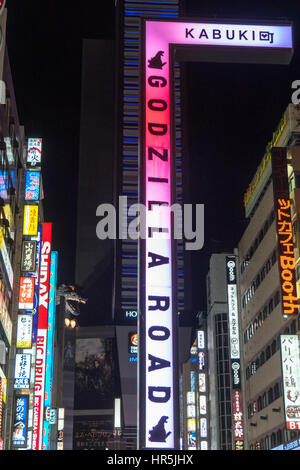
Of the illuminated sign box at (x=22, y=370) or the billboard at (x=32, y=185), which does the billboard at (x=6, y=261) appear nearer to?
the illuminated sign box at (x=22, y=370)

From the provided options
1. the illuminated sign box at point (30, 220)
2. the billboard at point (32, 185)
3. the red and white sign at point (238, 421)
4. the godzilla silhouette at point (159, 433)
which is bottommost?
the godzilla silhouette at point (159, 433)

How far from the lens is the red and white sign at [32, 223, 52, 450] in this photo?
50312 mm

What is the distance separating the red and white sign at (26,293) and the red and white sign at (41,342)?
554cm

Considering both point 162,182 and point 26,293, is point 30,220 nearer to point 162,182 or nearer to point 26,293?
point 26,293

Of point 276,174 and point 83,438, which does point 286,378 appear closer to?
point 276,174

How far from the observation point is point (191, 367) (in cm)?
9156

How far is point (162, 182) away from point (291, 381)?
86.7 ft

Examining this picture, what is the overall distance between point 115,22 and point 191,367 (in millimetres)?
44963

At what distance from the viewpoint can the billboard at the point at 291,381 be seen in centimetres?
3944

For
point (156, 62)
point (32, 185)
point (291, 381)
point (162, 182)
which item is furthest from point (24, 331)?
point (162, 182)

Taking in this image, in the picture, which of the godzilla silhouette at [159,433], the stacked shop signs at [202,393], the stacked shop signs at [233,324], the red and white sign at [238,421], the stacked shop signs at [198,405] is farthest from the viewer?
the stacked shop signs at [198,405]

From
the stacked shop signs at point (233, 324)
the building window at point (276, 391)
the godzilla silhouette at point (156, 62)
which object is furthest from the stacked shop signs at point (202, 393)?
the godzilla silhouette at point (156, 62)

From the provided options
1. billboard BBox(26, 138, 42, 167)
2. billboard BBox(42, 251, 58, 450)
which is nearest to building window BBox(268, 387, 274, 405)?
billboard BBox(42, 251, 58, 450)
